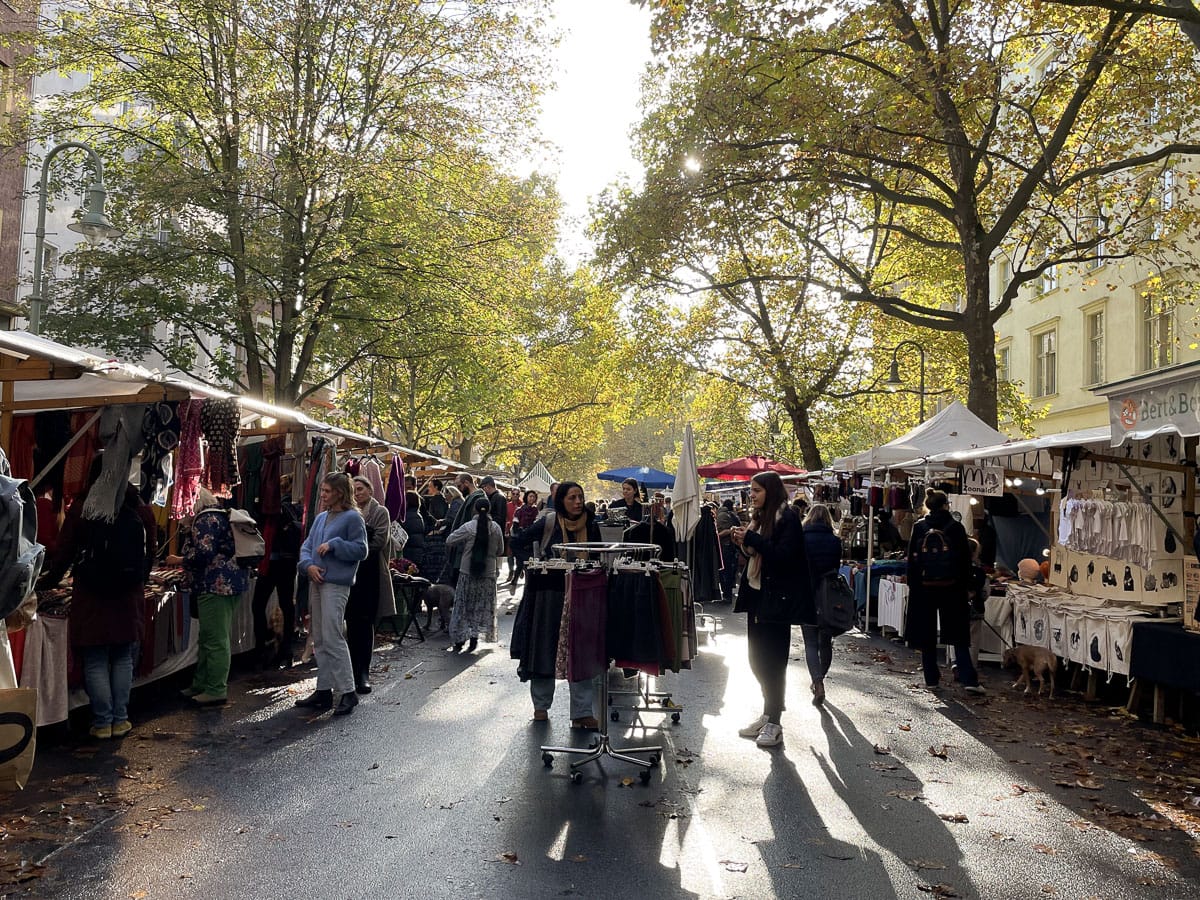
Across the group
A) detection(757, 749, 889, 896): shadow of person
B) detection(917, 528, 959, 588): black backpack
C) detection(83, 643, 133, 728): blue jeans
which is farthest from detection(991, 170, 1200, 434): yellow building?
detection(83, 643, 133, 728): blue jeans

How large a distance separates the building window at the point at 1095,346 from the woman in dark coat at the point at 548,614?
25.4 m

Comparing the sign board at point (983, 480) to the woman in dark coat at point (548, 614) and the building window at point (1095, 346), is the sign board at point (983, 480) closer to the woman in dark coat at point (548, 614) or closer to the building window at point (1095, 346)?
the woman in dark coat at point (548, 614)

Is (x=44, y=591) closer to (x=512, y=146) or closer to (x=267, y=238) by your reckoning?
(x=267, y=238)

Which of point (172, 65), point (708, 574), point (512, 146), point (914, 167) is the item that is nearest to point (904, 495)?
point (708, 574)

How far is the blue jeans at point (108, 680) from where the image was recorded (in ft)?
24.8

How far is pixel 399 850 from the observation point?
523cm

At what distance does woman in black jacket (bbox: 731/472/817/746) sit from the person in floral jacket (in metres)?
4.27

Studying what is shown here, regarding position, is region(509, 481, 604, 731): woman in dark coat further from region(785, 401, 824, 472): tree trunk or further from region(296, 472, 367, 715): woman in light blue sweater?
region(785, 401, 824, 472): tree trunk

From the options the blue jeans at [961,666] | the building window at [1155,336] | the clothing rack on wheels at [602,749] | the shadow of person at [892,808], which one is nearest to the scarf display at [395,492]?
the blue jeans at [961,666]

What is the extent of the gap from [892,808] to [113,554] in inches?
223

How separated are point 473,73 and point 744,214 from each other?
7.44 metres

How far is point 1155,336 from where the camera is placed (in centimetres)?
2723

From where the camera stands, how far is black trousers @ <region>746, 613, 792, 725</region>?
802 cm

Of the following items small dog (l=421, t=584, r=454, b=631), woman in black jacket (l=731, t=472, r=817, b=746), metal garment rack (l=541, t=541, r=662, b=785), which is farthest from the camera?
small dog (l=421, t=584, r=454, b=631)
